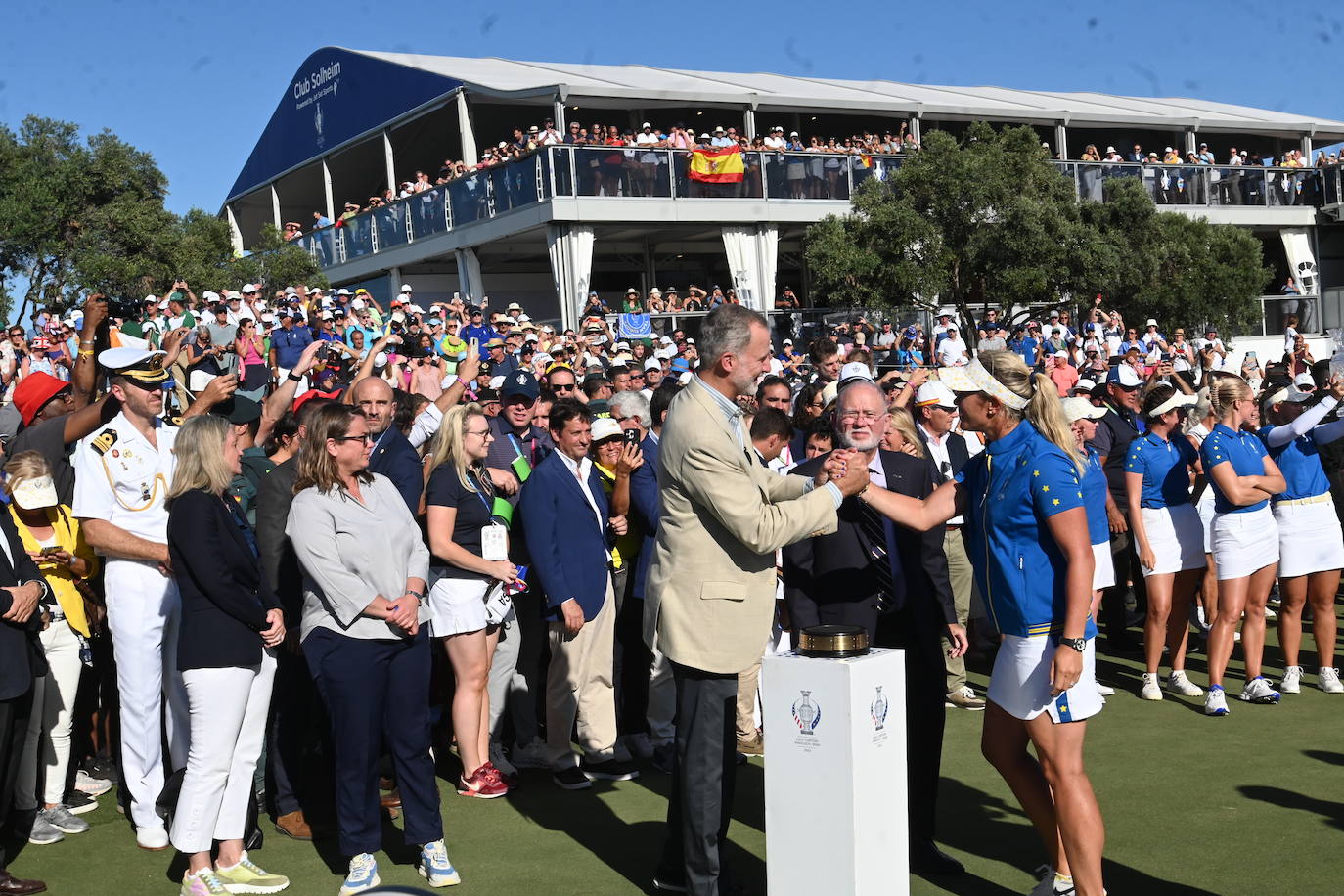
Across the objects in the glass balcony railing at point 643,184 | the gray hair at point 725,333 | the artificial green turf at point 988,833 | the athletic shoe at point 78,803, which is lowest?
the artificial green turf at point 988,833

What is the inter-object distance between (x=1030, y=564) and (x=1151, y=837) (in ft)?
6.00

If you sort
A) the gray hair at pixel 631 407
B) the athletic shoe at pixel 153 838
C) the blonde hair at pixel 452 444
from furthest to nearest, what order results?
the gray hair at pixel 631 407, the blonde hair at pixel 452 444, the athletic shoe at pixel 153 838

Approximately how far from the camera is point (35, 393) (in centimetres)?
789

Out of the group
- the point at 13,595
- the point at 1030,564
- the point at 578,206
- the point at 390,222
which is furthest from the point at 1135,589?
the point at 390,222

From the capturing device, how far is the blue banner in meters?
34.9

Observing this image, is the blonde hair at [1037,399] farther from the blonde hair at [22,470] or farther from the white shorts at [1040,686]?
the blonde hair at [22,470]

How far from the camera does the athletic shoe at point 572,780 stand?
6.68 m

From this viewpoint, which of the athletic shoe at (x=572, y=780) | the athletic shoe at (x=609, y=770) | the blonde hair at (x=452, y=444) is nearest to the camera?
the blonde hair at (x=452, y=444)

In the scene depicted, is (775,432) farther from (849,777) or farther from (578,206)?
(578,206)

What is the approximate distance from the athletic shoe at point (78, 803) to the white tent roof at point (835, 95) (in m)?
25.0

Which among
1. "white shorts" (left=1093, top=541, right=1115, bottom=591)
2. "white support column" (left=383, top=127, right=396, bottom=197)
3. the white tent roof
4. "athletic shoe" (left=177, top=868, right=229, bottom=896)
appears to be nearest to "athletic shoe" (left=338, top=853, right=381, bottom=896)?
"athletic shoe" (left=177, top=868, right=229, bottom=896)

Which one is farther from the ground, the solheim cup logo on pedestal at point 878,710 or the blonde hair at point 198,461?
the blonde hair at point 198,461

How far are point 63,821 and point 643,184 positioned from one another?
21349mm

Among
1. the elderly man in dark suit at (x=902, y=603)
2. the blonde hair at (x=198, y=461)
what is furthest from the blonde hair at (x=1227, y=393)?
the blonde hair at (x=198, y=461)
